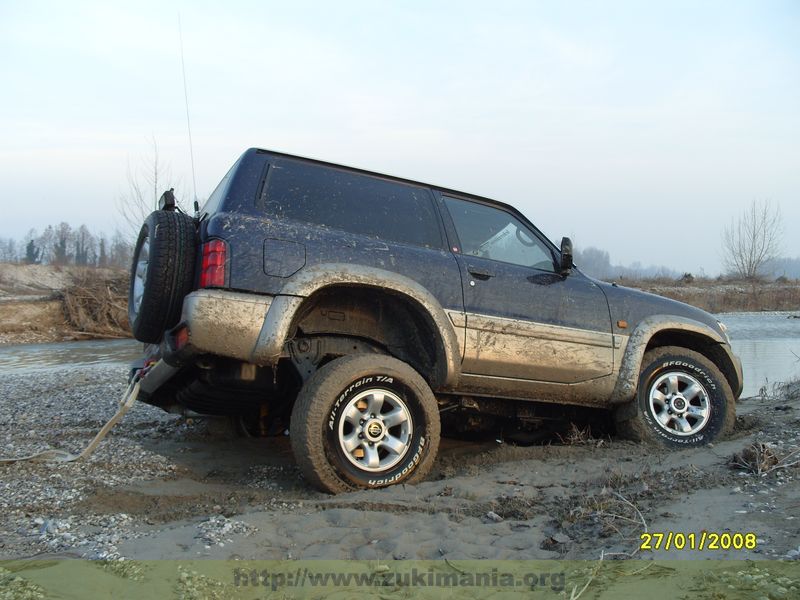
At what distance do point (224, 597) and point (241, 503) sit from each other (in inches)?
55.3

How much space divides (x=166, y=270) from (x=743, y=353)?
13.7 meters

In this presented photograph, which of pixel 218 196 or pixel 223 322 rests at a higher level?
pixel 218 196

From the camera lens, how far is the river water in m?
11.3

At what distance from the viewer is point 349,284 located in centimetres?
415

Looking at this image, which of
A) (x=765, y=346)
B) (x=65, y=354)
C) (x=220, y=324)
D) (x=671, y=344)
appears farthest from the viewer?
(x=65, y=354)

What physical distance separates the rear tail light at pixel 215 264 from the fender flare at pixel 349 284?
0.33 m

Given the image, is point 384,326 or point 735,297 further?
point 735,297

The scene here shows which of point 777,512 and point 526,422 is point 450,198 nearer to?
point 526,422

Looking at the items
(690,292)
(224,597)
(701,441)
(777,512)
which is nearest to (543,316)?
(701,441)

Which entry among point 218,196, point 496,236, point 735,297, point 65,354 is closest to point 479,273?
point 496,236

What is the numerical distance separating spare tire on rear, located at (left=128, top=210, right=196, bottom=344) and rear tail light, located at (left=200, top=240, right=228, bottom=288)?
215 millimetres

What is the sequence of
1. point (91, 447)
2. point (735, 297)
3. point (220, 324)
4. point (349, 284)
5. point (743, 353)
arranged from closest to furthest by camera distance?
point (220, 324)
point (349, 284)
point (91, 447)
point (743, 353)
point (735, 297)

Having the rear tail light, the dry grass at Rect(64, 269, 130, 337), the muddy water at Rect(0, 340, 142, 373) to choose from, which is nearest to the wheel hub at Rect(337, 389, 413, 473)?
the rear tail light

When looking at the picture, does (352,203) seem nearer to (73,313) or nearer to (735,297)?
(73,313)
